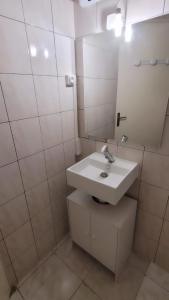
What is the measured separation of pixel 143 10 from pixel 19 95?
37.1 inches

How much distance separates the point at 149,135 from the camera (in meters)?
1.24

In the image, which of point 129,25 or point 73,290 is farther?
point 73,290

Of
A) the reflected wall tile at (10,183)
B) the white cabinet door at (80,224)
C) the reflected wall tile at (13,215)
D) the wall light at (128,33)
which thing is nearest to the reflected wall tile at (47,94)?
the reflected wall tile at (10,183)

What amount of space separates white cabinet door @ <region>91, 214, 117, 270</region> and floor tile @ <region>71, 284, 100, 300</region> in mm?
244

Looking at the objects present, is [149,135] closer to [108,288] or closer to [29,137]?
[29,137]

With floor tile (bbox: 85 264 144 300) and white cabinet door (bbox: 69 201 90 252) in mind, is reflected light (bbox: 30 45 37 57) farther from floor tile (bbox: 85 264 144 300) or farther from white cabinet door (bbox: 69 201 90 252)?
floor tile (bbox: 85 264 144 300)

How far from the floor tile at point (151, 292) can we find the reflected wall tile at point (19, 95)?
65.1 inches

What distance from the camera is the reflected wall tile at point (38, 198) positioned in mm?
1354

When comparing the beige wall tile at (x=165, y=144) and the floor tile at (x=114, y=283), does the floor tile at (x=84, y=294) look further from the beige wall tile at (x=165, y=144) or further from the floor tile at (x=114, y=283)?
the beige wall tile at (x=165, y=144)

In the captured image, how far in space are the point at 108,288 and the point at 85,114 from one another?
4.99 feet

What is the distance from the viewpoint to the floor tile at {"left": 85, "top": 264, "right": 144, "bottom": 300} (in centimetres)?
133

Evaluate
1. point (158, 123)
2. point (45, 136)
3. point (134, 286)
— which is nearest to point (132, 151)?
point (158, 123)

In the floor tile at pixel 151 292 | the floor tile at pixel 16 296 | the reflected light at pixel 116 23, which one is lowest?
the floor tile at pixel 151 292

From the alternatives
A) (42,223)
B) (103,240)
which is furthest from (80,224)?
(42,223)
